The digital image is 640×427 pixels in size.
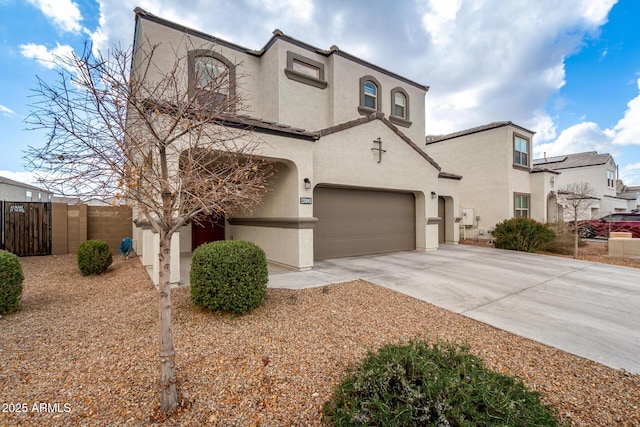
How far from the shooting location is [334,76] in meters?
11.4

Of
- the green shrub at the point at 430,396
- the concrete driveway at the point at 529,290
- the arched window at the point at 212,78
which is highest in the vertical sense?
the arched window at the point at 212,78

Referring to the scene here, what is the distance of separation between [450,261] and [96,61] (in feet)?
32.1

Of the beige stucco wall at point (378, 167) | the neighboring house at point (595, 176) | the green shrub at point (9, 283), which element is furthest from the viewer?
the neighboring house at point (595, 176)

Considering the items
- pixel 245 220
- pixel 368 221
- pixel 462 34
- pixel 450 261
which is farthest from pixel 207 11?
pixel 450 261

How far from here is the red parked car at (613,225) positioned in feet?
52.4

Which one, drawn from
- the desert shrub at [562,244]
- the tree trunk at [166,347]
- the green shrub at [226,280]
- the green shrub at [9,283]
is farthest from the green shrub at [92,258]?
the desert shrub at [562,244]

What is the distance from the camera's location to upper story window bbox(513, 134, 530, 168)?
15.7 m

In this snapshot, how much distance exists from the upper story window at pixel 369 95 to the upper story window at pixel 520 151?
29.4ft

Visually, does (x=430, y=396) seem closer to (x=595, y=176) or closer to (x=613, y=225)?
(x=613, y=225)

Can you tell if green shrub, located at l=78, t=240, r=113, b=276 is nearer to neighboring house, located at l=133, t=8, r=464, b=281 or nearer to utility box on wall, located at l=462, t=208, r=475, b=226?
neighboring house, located at l=133, t=8, r=464, b=281

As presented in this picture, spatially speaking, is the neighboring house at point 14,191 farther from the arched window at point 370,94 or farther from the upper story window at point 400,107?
the upper story window at point 400,107

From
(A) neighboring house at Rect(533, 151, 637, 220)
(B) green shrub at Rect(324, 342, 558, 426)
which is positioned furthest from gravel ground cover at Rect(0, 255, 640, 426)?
(A) neighboring house at Rect(533, 151, 637, 220)

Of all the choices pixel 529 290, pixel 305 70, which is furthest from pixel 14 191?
pixel 529 290

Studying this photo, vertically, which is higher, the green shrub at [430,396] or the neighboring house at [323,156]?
the neighboring house at [323,156]
